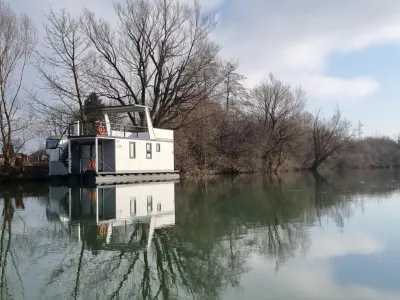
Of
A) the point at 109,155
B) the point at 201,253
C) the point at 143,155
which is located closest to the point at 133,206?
the point at 201,253

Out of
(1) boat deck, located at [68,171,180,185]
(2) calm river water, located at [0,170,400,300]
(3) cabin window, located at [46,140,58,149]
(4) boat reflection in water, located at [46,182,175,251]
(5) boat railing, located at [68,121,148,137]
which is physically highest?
(5) boat railing, located at [68,121,148,137]

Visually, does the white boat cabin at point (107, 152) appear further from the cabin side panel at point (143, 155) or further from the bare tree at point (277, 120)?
the bare tree at point (277, 120)

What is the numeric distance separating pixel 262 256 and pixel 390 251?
2423 millimetres

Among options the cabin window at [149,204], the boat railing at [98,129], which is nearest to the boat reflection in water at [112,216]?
the cabin window at [149,204]

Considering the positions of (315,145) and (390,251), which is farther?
(315,145)

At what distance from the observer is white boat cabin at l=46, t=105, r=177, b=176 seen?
28172 mm

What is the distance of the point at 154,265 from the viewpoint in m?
7.32

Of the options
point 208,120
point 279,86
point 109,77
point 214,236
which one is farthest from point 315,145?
point 214,236

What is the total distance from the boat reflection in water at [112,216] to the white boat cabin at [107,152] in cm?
937

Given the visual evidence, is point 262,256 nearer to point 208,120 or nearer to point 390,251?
point 390,251

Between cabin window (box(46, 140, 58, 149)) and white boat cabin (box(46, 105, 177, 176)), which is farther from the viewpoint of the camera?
cabin window (box(46, 140, 58, 149))

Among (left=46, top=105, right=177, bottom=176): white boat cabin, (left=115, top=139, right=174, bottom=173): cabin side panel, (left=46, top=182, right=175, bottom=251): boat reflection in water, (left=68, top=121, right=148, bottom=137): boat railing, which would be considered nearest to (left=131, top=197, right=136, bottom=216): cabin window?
(left=46, top=182, right=175, bottom=251): boat reflection in water

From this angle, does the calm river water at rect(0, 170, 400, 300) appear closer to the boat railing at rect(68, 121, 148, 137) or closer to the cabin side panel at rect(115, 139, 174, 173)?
the boat railing at rect(68, 121, 148, 137)

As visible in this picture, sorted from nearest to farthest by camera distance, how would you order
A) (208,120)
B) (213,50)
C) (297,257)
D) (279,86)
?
(297,257) < (213,50) < (208,120) < (279,86)
